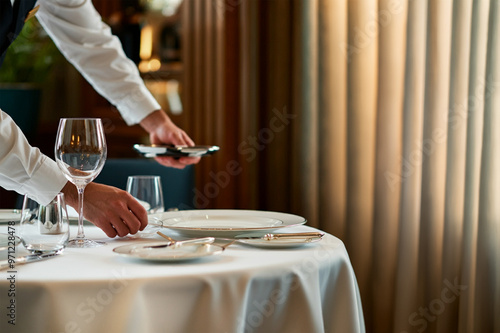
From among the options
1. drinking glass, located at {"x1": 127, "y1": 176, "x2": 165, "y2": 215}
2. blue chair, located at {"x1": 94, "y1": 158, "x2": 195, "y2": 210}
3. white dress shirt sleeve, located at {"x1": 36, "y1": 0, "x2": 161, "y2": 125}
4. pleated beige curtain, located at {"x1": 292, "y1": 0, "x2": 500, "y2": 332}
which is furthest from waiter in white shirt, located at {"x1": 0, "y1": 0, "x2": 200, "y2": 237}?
pleated beige curtain, located at {"x1": 292, "y1": 0, "x2": 500, "y2": 332}

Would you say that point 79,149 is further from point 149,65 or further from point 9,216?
point 149,65

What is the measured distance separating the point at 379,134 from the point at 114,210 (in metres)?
1.39

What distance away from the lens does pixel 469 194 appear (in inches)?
76.6

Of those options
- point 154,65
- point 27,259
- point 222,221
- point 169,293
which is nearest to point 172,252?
point 169,293

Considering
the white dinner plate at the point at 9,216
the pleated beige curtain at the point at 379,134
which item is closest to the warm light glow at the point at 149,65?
the pleated beige curtain at the point at 379,134

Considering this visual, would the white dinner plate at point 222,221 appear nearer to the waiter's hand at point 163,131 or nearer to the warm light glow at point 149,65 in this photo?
the waiter's hand at point 163,131

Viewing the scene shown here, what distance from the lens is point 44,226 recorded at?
3.04 ft

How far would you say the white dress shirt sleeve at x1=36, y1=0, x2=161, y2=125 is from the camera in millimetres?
1769

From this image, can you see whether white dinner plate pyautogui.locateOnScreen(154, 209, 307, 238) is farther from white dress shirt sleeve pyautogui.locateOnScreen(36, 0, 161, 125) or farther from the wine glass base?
white dress shirt sleeve pyautogui.locateOnScreen(36, 0, 161, 125)

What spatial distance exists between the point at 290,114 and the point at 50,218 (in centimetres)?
172

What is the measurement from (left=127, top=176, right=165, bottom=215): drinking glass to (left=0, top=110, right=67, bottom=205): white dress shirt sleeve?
213 millimetres

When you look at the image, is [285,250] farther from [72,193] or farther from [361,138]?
[361,138]

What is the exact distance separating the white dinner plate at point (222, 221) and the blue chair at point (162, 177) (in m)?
0.94

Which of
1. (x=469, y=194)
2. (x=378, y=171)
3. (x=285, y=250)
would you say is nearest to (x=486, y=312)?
(x=469, y=194)
